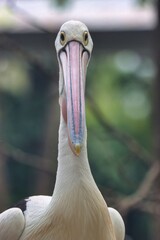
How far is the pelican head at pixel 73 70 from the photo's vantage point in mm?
4422

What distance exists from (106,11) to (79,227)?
36.0 ft

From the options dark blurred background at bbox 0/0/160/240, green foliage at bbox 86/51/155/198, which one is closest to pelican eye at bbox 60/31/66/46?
dark blurred background at bbox 0/0/160/240

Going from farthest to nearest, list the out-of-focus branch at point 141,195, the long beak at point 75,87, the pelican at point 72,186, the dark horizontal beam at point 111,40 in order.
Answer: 1. the dark horizontal beam at point 111,40
2. the out-of-focus branch at point 141,195
3. the pelican at point 72,186
4. the long beak at point 75,87

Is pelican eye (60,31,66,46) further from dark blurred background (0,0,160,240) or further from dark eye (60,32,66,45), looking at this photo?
dark blurred background (0,0,160,240)

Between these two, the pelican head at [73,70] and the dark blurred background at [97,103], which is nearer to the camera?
the pelican head at [73,70]

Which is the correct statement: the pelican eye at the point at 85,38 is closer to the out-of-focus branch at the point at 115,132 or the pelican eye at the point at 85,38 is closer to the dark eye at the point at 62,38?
the dark eye at the point at 62,38

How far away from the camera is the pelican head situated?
14.5 ft

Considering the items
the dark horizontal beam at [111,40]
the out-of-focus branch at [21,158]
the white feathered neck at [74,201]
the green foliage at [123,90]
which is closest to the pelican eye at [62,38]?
the white feathered neck at [74,201]

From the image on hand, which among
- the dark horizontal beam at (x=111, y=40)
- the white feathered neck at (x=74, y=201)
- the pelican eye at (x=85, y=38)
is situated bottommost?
the white feathered neck at (x=74, y=201)

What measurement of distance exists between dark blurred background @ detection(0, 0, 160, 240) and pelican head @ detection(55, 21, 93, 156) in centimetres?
300

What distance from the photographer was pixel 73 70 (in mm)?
4648

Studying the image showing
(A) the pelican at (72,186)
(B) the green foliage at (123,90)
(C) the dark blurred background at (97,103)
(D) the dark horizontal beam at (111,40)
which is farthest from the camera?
(B) the green foliage at (123,90)

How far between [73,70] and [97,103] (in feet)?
44.6

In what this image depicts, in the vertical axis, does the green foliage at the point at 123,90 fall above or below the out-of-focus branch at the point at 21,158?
above
